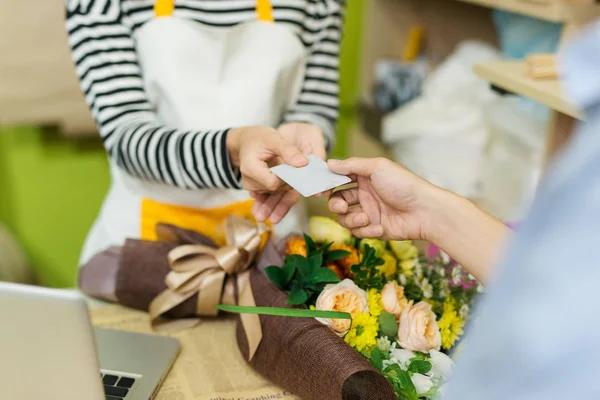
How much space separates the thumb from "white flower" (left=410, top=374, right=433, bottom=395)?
240 millimetres

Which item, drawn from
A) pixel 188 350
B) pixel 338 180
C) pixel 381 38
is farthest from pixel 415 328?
pixel 381 38

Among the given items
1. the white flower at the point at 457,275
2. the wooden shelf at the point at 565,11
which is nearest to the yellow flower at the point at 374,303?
the white flower at the point at 457,275

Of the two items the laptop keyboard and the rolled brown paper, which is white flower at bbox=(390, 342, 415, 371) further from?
the laptop keyboard

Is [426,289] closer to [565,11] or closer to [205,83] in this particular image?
[205,83]

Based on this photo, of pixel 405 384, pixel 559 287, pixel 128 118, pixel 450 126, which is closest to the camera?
pixel 559 287

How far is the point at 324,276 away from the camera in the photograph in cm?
76

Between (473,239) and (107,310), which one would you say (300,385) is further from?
(107,310)

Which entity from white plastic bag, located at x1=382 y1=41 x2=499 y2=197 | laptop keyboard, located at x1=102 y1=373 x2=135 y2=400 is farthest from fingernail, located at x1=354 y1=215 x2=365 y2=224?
white plastic bag, located at x1=382 y1=41 x2=499 y2=197

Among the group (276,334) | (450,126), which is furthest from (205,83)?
(450,126)

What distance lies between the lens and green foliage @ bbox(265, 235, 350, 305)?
0.76 m

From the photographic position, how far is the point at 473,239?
647 millimetres

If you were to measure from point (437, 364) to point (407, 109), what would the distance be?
102 cm

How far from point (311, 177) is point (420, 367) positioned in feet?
0.81

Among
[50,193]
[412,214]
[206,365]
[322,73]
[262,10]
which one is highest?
[262,10]
